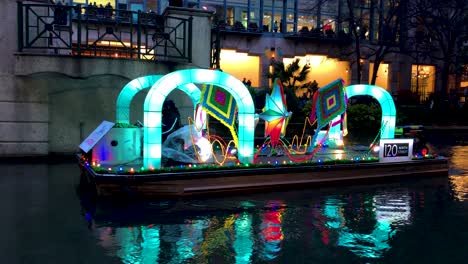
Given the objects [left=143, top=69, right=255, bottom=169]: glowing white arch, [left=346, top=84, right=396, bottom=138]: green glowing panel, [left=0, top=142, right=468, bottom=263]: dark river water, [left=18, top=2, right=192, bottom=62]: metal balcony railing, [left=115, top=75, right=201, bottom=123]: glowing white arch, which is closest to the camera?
[left=0, top=142, right=468, bottom=263]: dark river water

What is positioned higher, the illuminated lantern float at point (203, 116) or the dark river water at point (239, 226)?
the illuminated lantern float at point (203, 116)

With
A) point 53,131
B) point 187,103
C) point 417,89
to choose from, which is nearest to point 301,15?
point 417,89

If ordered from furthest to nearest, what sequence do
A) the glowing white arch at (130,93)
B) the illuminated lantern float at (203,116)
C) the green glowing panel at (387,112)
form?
1. the green glowing panel at (387,112)
2. the glowing white arch at (130,93)
3. the illuminated lantern float at (203,116)

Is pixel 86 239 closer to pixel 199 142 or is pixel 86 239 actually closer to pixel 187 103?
pixel 199 142

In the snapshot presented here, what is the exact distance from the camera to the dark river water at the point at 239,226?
7.42 meters

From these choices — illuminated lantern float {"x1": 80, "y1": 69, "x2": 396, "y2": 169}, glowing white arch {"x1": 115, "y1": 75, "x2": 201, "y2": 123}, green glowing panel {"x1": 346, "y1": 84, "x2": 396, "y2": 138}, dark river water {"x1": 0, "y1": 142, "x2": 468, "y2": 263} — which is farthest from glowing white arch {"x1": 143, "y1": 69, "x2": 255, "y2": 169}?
green glowing panel {"x1": 346, "y1": 84, "x2": 396, "y2": 138}

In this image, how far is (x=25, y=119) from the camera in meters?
16.1

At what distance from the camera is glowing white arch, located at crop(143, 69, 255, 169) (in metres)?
10.8

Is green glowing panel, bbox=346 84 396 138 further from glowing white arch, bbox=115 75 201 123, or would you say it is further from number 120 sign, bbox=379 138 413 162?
glowing white arch, bbox=115 75 201 123

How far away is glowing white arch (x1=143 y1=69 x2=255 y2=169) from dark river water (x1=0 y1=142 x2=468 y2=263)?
1.21 meters

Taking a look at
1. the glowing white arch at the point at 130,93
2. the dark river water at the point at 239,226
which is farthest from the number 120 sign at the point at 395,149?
the glowing white arch at the point at 130,93

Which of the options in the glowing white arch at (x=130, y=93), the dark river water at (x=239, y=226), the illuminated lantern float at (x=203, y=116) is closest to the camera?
the dark river water at (x=239, y=226)

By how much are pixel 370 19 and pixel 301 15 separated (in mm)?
5695

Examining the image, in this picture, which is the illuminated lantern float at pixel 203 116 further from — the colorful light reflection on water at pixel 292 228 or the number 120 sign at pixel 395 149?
the colorful light reflection on water at pixel 292 228
